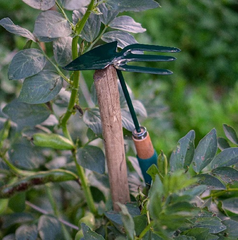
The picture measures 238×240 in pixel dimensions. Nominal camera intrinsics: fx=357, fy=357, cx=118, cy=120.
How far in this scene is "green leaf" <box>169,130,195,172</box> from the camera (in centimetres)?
60

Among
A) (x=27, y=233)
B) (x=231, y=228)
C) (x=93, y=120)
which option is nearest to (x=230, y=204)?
(x=231, y=228)

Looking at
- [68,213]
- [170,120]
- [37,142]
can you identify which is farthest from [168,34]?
[37,142]

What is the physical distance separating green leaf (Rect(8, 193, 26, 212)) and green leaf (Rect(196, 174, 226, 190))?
1.36ft

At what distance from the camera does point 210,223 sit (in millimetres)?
560

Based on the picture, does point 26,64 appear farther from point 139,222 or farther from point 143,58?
point 139,222

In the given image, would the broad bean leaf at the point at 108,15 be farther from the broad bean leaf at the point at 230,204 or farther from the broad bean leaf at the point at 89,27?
the broad bean leaf at the point at 230,204

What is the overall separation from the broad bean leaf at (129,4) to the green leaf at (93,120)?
210 mm

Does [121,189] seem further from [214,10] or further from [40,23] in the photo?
[214,10]

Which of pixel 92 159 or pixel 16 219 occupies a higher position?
pixel 92 159

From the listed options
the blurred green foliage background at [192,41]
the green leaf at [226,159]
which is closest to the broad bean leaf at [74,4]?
the green leaf at [226,159]

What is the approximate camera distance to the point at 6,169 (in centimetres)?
83

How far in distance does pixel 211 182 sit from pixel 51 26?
0.36 metres

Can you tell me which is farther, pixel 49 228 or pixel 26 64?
pixel 49 228

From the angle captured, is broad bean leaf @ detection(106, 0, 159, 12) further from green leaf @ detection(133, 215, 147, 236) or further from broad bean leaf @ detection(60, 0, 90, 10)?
green leaf @ detection(133, 215, 147, 236)
